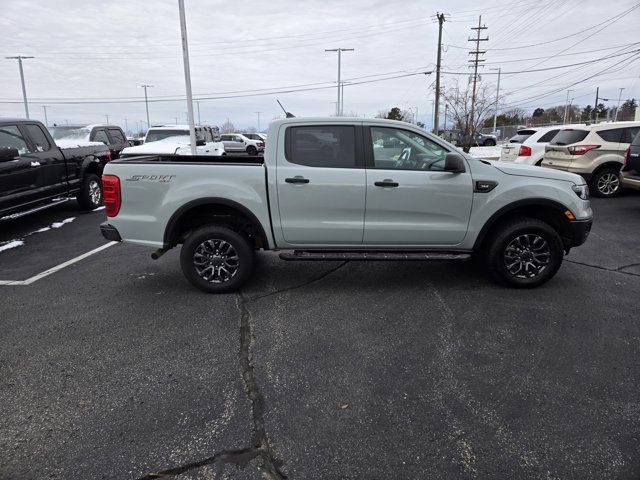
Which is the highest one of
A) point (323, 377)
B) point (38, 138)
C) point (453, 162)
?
point (38, 138)

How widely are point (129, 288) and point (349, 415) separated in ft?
11.2

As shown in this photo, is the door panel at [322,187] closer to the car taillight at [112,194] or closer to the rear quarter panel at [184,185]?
the rear quarter panel at [184,185]

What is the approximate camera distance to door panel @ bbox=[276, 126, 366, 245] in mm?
4789

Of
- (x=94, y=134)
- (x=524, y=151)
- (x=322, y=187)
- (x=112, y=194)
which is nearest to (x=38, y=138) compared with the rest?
(x=112, y=194)

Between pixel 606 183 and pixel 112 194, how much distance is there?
35.2 feet

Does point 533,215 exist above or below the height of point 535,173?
below

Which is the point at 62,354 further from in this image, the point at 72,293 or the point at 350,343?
the point at 350,343

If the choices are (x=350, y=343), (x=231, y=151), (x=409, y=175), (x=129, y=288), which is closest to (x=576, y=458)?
(x=350, y=343)

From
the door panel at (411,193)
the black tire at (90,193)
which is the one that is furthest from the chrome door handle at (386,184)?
the black tire at (90,193)

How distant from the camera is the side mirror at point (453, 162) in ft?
15.2

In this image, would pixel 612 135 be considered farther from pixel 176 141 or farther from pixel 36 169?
pixel 176 141

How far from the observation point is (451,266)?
6.07m

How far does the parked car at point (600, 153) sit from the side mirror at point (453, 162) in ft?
24.7

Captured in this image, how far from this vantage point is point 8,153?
719 centimetres
